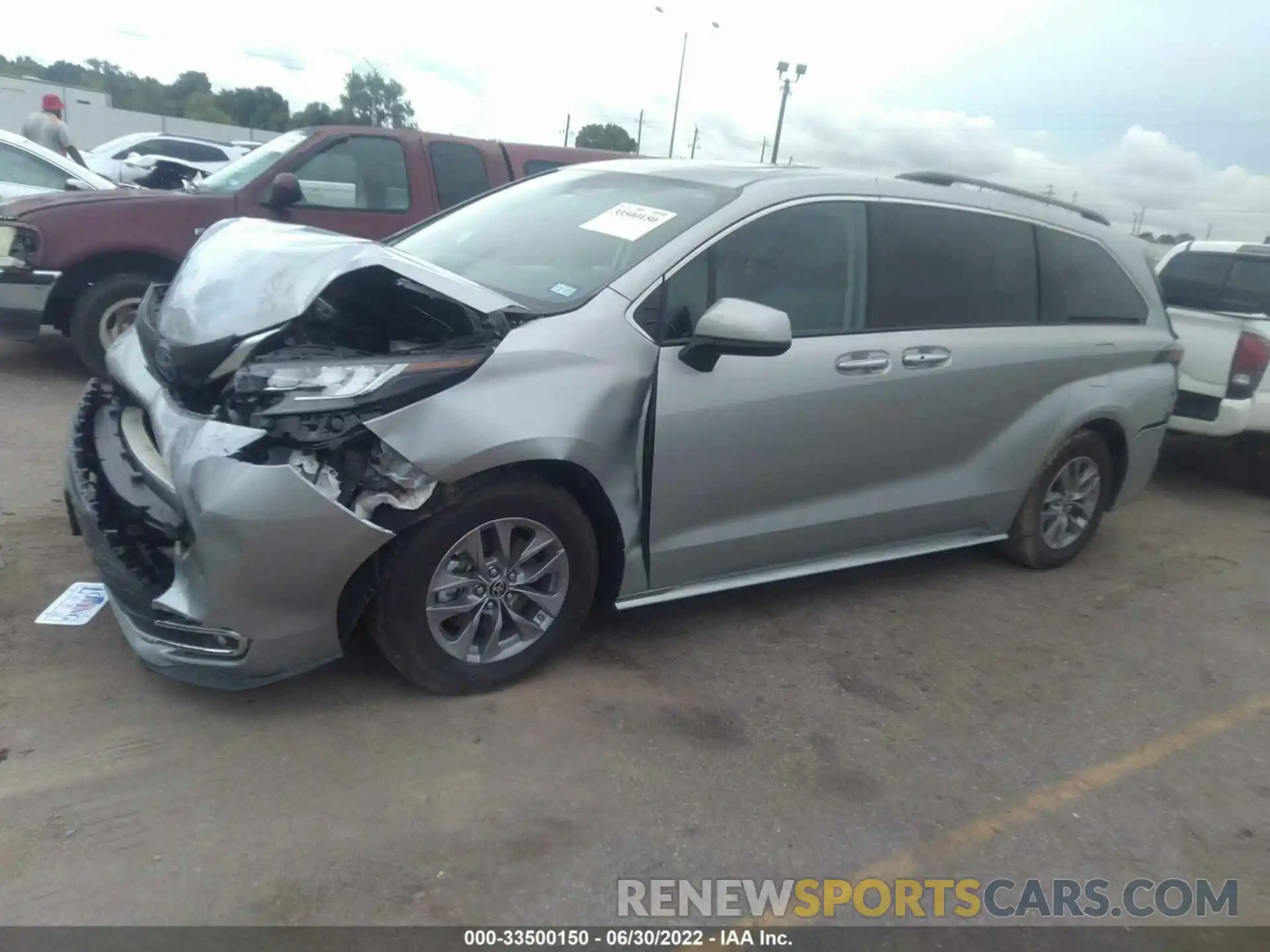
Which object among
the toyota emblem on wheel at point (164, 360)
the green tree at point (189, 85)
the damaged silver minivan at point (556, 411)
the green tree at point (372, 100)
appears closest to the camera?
the damaged silver minivan at point (556, 411)

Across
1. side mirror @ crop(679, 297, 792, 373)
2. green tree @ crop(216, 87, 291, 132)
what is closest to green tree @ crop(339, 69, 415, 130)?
green tree @ crop(216, 87, 291, 132)

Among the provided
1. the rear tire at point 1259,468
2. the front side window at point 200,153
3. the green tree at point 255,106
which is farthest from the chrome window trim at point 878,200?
the green tree at point 255,106

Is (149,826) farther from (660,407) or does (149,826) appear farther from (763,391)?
(763,391)

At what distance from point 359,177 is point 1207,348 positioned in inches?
242

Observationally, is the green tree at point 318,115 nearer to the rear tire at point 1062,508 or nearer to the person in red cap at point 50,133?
the person in red cap at point 50,133

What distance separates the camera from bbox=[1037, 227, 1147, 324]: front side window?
15.9 feet

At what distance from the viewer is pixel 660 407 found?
349 cm

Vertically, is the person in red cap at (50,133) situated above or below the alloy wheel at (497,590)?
above

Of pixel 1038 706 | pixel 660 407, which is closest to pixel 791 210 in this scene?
pixel 660 407

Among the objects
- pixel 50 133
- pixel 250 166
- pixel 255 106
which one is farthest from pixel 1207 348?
pixel 255 106

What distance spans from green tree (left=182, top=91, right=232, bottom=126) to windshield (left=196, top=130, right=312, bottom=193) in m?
49.0

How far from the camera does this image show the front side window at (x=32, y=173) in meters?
8.05

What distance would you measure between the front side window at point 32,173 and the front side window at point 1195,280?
868 centimetres

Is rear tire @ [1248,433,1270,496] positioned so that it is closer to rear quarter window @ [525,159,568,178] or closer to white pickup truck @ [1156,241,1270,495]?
white pickup truck @ [1156,241,1270,495]
